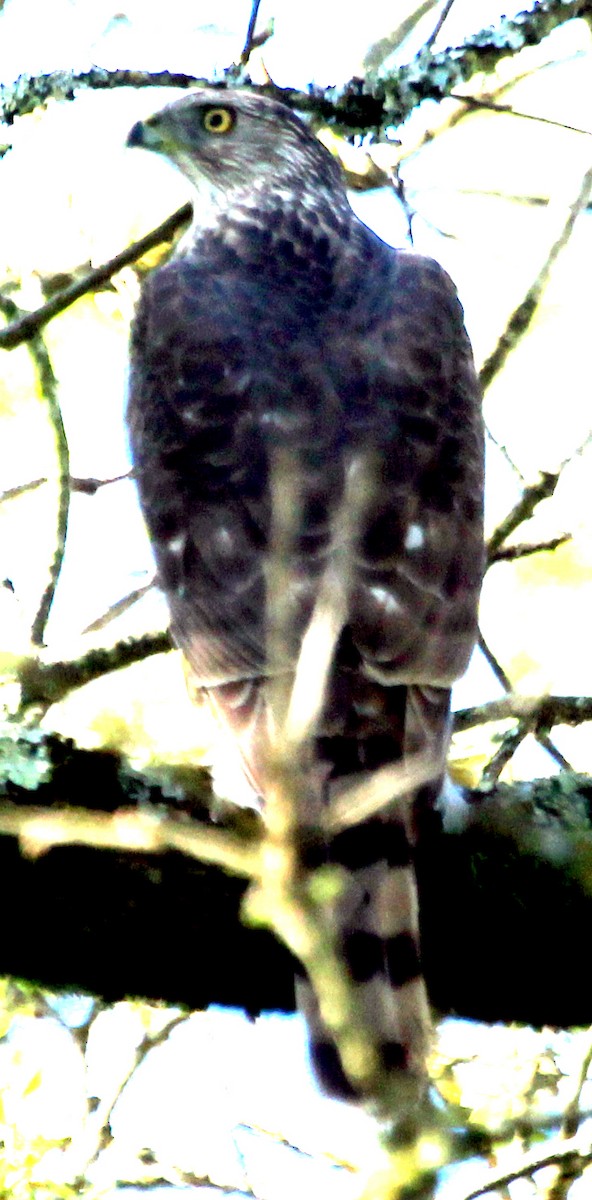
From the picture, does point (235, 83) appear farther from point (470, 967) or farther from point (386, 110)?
point (470, 967)

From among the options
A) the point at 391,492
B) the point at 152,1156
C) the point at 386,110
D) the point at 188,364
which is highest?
the point at 386,110

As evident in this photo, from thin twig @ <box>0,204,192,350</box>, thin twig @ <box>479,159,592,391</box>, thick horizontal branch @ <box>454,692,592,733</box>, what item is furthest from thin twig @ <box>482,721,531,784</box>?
thin twig @ <box>0,204,192,350</box>

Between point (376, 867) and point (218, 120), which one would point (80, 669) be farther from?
point (218, 120)

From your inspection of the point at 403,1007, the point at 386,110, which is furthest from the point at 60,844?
the point at 386,110

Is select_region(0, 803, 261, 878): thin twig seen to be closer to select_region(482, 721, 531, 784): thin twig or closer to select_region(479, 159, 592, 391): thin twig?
select_region(482, 721, 531, 784): thin twig

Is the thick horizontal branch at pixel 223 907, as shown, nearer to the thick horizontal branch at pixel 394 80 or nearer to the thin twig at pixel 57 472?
the thin twig at pixel 57 472

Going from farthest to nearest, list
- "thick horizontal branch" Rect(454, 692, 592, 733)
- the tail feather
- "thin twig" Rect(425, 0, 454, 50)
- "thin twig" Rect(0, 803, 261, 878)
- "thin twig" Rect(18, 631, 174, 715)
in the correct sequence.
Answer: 1. "thin twig" Rect(425, 0, 454, 50)
2. "thin twig" Rect(18, 631, 174, 715)
3. "thick horizontal branch" Rect(454, 692, 592, 733)
4. the tail feather
5. "thin twig" Rect(0, 803, 261, 878)

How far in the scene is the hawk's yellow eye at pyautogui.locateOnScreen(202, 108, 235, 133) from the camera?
619 cm

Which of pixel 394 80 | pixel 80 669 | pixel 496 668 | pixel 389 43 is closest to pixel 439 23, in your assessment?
pixel 389 43

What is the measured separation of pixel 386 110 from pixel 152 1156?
285cm

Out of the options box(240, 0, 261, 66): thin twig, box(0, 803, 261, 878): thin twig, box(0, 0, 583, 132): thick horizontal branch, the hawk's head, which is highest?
the hawk's head

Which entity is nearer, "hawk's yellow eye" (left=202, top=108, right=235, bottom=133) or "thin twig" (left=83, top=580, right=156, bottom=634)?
"thin twig" (left=83, top=580, right=156, bottom=634)

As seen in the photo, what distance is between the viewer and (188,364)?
484 cm

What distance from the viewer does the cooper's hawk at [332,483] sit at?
11.3 feet
